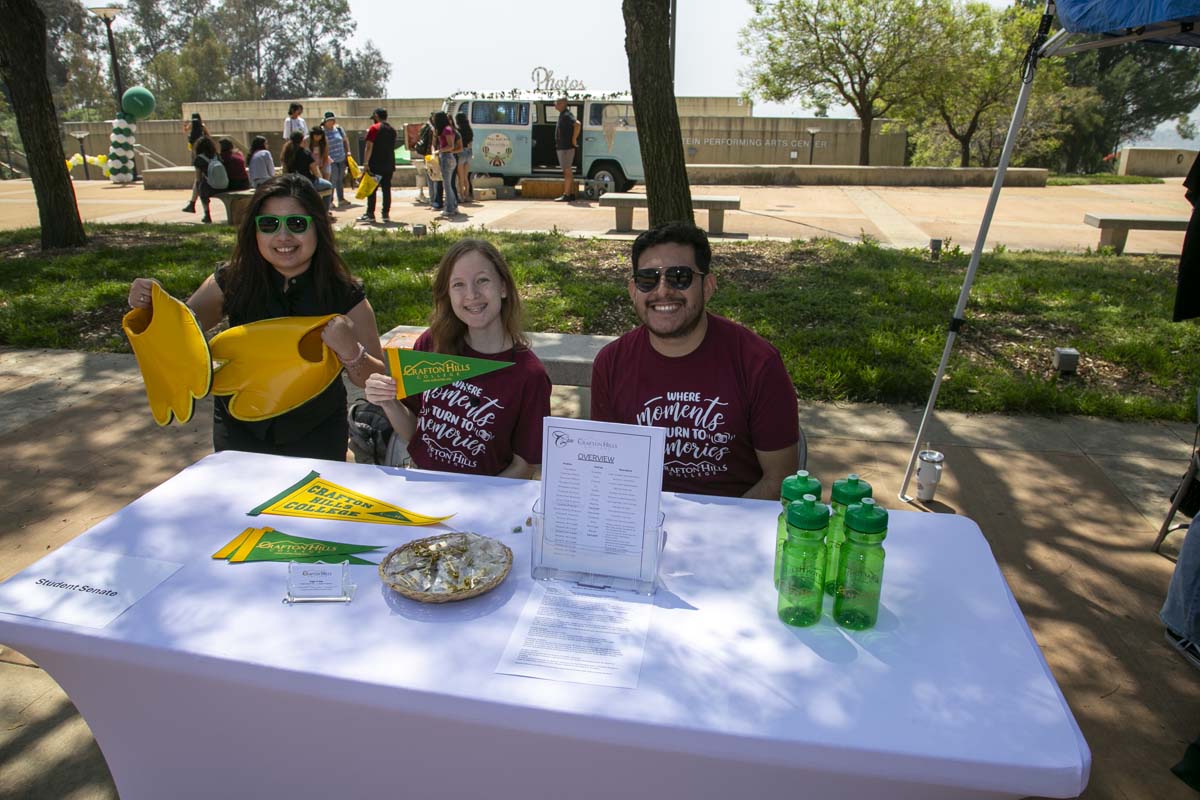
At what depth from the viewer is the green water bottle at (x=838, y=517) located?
1.59 m

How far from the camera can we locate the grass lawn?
5.09m

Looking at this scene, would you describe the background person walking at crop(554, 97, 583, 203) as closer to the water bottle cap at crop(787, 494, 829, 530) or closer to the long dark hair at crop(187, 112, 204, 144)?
Result: the long dark hair at crop(187, 112, 204, 144)

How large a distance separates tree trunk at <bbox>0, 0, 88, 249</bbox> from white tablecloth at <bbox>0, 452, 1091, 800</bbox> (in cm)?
847

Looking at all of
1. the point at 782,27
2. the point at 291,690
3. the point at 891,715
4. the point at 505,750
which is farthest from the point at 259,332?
the point at 782,27

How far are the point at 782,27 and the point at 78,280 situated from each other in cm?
2098

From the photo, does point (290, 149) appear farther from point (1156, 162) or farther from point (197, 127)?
point (1156, 162)

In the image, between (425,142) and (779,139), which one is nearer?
(425,142)

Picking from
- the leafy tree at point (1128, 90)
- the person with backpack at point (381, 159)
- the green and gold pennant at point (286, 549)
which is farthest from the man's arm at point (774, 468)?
the leafy tree at point (1128, 90)

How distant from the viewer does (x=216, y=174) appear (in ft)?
37.1

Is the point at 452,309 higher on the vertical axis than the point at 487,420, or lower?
higher

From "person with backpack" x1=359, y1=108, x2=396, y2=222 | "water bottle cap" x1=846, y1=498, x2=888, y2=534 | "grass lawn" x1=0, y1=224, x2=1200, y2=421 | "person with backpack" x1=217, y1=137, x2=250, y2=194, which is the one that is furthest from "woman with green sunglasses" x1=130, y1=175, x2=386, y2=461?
"person with backpack" x1=217, y1=137, x2=250, y2=194

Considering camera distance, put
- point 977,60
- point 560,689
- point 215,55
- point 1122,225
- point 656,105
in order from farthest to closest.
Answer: point 215,55 < point 977,60 < point 1122,225 < point 656,105 < point 560,689

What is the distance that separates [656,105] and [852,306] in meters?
2.37

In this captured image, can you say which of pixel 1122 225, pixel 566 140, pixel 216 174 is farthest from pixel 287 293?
pixel 566 140
